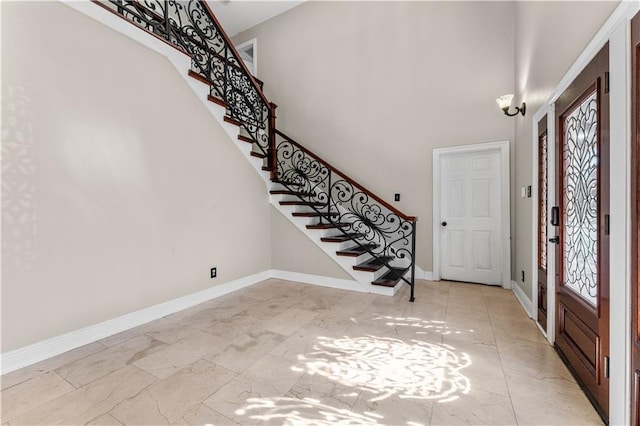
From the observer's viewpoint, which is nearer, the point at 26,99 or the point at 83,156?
the point at 26,99

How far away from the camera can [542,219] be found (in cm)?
265

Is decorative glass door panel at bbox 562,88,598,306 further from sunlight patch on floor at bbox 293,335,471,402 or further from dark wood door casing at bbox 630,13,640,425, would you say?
sunlight patch on floor at bbox 293,335,471,402

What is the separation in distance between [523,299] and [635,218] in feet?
7.51

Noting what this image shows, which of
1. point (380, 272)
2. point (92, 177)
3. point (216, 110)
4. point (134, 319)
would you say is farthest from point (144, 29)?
point (380, 272)

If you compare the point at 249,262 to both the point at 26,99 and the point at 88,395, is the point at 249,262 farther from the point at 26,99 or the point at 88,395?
the point at 26,99

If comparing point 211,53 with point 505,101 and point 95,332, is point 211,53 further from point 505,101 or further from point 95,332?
point 505,101

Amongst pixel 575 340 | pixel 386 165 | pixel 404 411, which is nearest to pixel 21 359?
pixel 404 411

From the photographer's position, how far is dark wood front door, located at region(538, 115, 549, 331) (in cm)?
248

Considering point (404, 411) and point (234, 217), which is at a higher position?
point (234, 217)

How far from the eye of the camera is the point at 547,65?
7.91ft

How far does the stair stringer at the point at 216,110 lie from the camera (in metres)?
2.50

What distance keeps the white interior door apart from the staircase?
1.94 feet

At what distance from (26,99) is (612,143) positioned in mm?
3811

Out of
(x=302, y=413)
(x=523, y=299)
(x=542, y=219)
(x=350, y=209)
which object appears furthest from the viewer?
(x=350, y=209)
